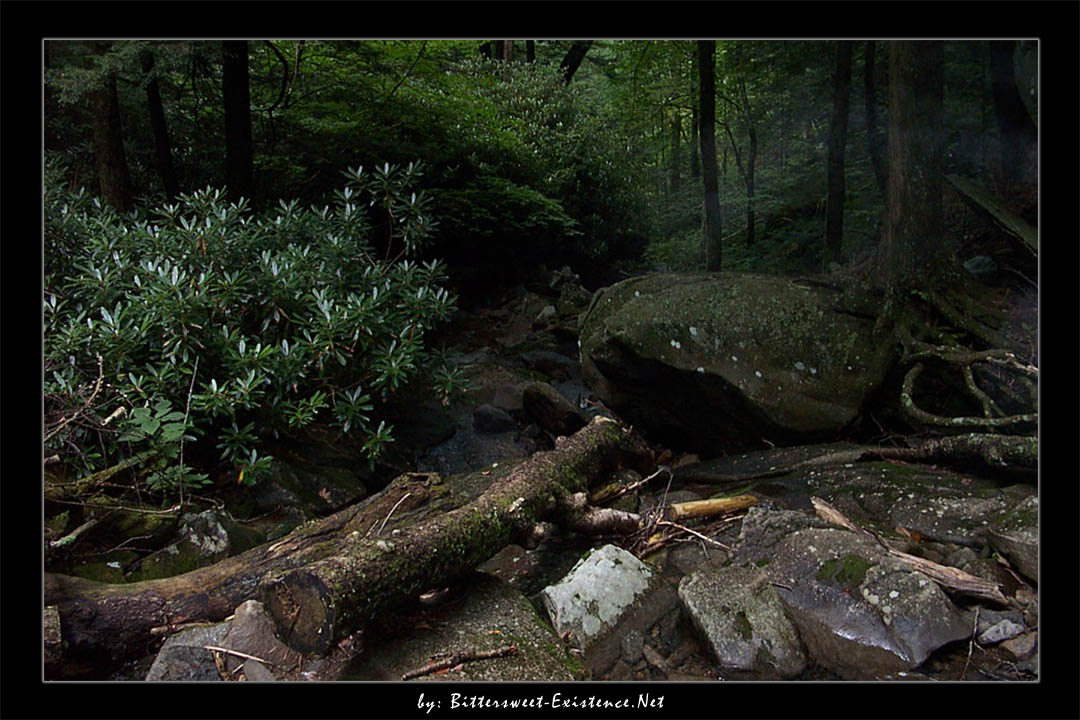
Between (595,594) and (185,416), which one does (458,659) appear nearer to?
(595,594)

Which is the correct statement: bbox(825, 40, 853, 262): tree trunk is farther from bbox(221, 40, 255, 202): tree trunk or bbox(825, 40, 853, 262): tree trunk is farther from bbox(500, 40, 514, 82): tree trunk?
bbox(221, 40, 255, 202): tree trunk

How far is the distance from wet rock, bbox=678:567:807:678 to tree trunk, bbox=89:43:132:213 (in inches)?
214

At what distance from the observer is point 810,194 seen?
7281 mm

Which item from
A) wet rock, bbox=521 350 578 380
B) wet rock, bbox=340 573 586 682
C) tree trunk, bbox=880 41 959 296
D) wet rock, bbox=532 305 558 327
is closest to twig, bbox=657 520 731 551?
wet rock, bbox=340 573 586 682

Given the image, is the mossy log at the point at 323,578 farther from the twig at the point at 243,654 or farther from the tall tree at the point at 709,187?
the tall tree at the point at 709,187

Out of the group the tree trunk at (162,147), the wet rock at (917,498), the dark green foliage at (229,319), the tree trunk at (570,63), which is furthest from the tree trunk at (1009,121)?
the tree trunk at (162,147)

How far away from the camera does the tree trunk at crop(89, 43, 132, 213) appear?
198 inches

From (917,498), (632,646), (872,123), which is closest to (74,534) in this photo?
(632,646)

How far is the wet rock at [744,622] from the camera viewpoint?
2305mm

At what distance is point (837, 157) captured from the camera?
6871 mm

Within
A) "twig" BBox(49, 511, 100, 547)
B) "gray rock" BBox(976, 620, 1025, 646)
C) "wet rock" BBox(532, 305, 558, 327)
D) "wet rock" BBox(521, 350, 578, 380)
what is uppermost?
"wet rock" BBox(532, 305, 558, 327)

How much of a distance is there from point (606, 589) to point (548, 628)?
315mm
